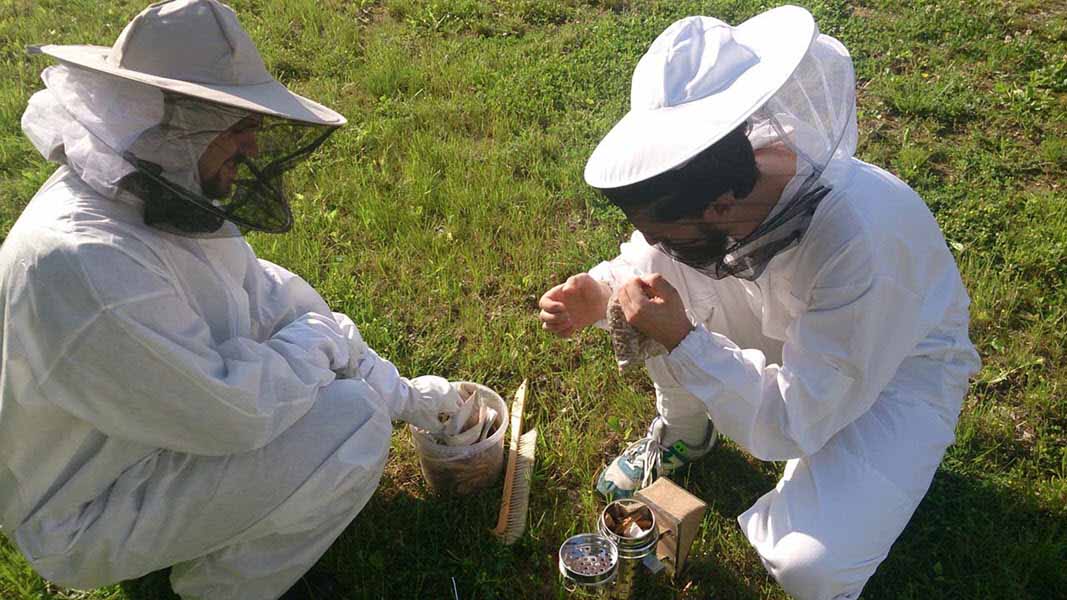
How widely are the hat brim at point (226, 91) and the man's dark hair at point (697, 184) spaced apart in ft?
3.08

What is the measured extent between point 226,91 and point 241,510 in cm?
129

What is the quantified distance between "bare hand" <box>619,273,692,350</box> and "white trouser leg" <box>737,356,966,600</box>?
28.5 inches

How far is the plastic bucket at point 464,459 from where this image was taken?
10.7 feet

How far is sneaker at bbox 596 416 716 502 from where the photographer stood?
11.1ft

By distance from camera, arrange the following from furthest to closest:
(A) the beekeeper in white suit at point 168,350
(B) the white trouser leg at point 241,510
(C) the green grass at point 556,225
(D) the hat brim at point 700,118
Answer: (C) the green grass at point 556,225
(B) the white trouser leg at point 241,510
(A) the beekeeper in white suit at point 168,350
(D) the hat brim at point 700,118

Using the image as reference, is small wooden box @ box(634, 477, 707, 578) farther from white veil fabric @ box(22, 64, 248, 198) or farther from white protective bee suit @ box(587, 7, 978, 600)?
white veil fabric @ box(22, 64, 248, 198)

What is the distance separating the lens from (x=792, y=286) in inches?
109

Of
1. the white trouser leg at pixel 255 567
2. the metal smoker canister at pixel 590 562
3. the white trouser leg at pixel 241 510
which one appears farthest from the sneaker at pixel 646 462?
the white trouser leg at pixel 255 567

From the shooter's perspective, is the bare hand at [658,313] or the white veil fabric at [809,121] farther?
the bare hand at [658,313]

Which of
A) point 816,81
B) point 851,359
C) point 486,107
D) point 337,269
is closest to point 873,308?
point 851,359

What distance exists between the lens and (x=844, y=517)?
2.79m

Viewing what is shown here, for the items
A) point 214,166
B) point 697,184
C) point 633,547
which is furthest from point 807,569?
point 214,166

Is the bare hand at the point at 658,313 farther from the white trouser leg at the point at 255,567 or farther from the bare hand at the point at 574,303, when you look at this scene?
the white trouser leg at the point at 255,567

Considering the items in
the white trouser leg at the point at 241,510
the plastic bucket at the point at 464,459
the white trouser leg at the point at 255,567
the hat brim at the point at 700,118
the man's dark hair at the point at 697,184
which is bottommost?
the plastic bucket at the point at 464,459
